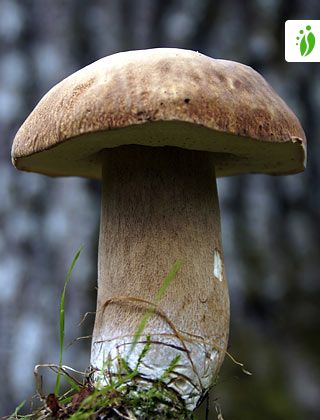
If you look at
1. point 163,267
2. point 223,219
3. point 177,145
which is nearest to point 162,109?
point 177,145

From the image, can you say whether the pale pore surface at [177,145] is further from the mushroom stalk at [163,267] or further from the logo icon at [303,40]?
the logo icon at [303,40]

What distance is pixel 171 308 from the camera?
94cm

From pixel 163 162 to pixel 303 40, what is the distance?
783mm

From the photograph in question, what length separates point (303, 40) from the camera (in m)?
1.55

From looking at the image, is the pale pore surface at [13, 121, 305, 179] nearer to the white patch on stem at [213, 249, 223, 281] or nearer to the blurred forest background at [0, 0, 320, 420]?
the white patch on stem at [213, 249, 223, 281]

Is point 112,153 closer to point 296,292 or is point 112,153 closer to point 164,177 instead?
point 164,177

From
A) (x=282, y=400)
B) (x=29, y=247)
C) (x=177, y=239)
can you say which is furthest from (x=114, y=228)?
(x=282, y=400)

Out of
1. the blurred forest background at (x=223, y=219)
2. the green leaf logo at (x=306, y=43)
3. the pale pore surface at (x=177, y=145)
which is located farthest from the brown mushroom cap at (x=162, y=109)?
the blurred forest background at (x=223, y=219)

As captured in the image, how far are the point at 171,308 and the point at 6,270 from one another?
106 cm

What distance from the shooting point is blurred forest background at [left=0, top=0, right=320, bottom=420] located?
185 cm

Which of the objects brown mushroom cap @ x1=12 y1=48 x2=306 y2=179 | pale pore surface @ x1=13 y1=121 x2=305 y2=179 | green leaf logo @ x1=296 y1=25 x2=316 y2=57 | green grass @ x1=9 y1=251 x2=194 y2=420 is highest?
green leaf logo @ x1=296 y1=25 x2=316 y2=57

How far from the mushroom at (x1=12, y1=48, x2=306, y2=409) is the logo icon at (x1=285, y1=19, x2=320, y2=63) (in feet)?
1.88

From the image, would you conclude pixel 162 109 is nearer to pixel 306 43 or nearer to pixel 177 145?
pixel 177 145

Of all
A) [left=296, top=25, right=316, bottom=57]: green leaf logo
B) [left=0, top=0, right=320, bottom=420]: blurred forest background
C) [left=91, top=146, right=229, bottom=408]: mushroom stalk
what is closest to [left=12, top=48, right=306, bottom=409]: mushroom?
[left=91, top=146, right=229, bottom=408]: mushroom stalk
